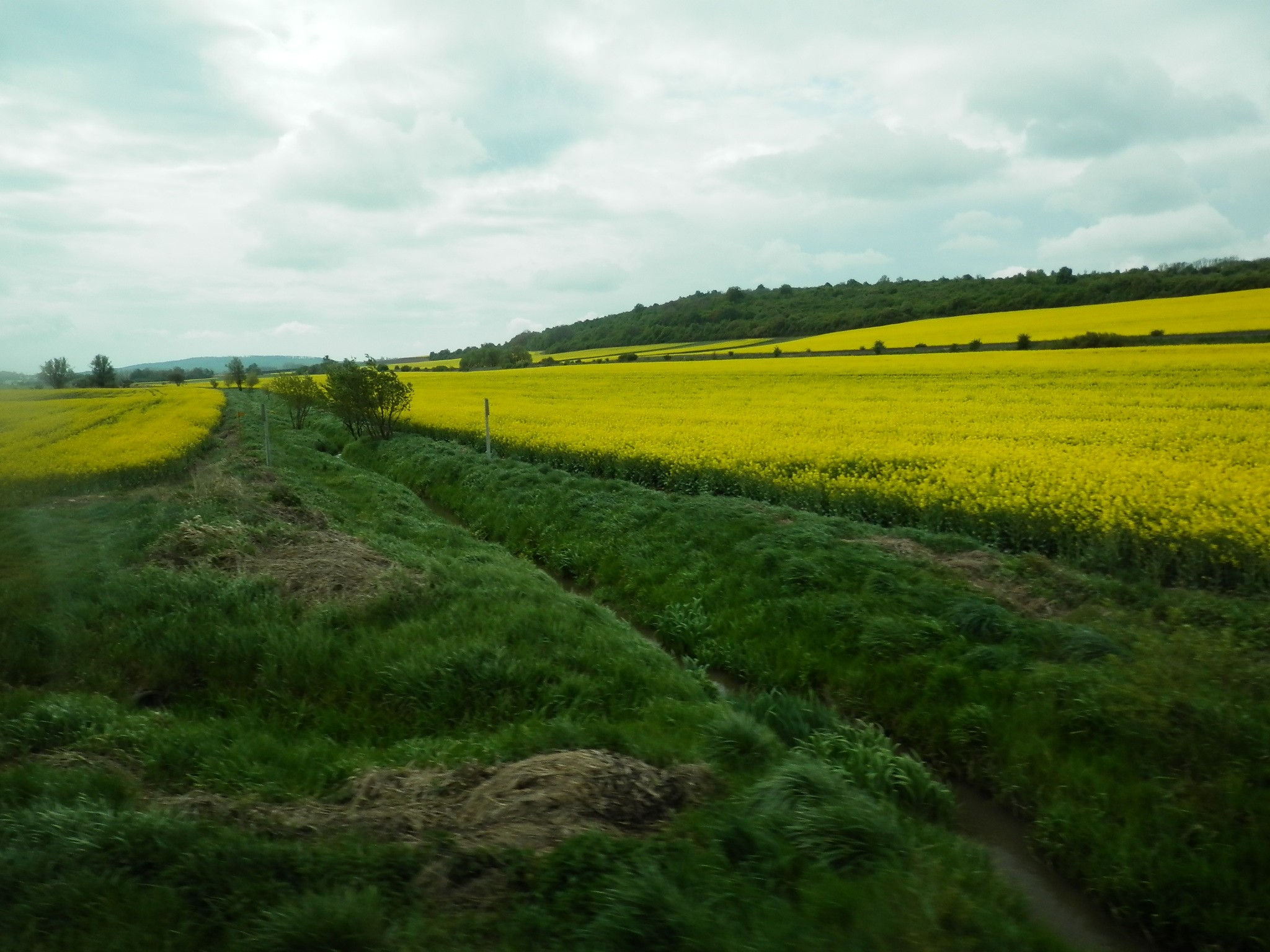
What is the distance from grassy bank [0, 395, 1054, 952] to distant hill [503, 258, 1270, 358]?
167 feet

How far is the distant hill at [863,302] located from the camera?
5059 cm

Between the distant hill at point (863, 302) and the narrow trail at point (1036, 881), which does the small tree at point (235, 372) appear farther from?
the narrow trail at point (1036, 881)

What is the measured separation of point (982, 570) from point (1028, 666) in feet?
7.94

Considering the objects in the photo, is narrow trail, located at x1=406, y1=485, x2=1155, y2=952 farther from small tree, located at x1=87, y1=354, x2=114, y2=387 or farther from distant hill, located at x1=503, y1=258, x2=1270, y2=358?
distant hill, located at x1=503, y1=258, x2=1270, y2=358

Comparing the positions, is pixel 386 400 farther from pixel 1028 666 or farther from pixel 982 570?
pixel 1028 666

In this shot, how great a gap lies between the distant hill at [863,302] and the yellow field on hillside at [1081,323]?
397 centimetres

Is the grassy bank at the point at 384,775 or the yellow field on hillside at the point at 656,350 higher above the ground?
the yellow field on hillside at the point at 656,350

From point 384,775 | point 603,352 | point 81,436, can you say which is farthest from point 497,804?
point 603,352

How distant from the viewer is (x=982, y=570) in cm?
829

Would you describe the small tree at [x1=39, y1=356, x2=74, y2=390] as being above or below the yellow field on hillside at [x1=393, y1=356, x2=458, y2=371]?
below

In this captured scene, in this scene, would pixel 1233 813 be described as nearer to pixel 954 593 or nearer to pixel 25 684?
pixel 954 593

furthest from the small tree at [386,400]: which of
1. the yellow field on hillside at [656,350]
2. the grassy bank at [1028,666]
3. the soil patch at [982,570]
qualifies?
the yellow field on hillside at [656,350]

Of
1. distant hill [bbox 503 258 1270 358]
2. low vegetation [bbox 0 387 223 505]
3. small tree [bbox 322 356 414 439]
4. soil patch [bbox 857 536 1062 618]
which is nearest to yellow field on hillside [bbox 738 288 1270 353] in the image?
distant hill [bbox 503 258 1270 358]

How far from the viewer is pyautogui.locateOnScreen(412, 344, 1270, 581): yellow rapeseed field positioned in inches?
354
